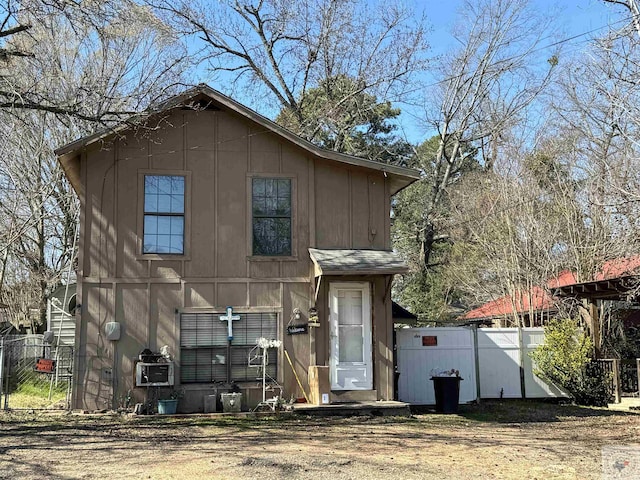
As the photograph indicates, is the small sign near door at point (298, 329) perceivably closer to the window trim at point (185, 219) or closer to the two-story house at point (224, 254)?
the two-story house at point (224, 254)

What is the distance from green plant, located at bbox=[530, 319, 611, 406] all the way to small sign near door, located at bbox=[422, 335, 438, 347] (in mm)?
2448

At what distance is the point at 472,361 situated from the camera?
15484mm

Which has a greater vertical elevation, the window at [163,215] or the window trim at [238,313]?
the window at [163,215]

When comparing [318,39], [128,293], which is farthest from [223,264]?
[318,39]

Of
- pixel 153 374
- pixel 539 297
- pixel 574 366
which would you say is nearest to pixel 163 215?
pixel 153 374

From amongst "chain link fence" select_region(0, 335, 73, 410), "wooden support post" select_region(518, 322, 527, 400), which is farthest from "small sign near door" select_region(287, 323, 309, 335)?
"wooden support post" select_region(518, 322, 527, 400)

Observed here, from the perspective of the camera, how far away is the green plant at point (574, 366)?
15.1 meters

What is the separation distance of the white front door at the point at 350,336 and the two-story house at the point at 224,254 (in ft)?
0.07

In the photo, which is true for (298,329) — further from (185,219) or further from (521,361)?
(521,361)

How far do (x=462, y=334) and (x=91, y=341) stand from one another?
25.8ft

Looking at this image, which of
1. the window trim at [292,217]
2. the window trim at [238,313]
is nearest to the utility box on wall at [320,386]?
the window trim at [238,313]

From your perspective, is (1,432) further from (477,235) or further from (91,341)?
(477,235)

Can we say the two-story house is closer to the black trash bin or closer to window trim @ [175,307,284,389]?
window trim @ [175,307,284,389]

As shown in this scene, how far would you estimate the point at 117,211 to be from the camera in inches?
511
